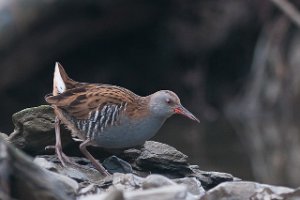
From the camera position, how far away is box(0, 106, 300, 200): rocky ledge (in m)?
5.27

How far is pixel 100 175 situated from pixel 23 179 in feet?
5.65

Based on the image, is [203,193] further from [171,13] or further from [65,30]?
[171,13]

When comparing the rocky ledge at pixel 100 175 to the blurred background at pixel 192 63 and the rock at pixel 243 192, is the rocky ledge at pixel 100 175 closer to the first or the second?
the rock at pixel 243 192

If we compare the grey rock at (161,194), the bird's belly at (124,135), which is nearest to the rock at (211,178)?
the bird's belly at (124,135)

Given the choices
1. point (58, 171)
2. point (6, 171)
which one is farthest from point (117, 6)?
point (6, 171)

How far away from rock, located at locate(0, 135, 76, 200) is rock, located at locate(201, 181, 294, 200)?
3.60ft

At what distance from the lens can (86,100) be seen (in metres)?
7.23

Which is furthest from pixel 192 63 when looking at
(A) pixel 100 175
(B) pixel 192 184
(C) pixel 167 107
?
(B) pixel 192 184

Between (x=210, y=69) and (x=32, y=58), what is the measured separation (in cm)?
357

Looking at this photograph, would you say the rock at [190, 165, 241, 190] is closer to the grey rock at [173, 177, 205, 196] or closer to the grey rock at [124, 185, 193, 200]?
the grey rock at [173, 177, 205, 196]

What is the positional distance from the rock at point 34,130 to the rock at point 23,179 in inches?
59.9

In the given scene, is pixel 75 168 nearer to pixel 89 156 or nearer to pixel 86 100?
pixel 89 156

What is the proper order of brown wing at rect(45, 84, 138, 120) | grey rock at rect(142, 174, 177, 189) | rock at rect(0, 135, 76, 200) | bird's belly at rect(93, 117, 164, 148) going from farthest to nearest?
brown wing at rect(45, 84, 138, 120) < bird's belly at rect(93, 117, 164, 148) < grey rock at rect(142, 174, 177, 189) < rock at rect(0, 135, 76, 200)

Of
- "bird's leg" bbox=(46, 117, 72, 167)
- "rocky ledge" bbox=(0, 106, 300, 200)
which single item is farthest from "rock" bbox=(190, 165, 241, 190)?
"bird's leg" bbox=(46, 117, 72, 167)
